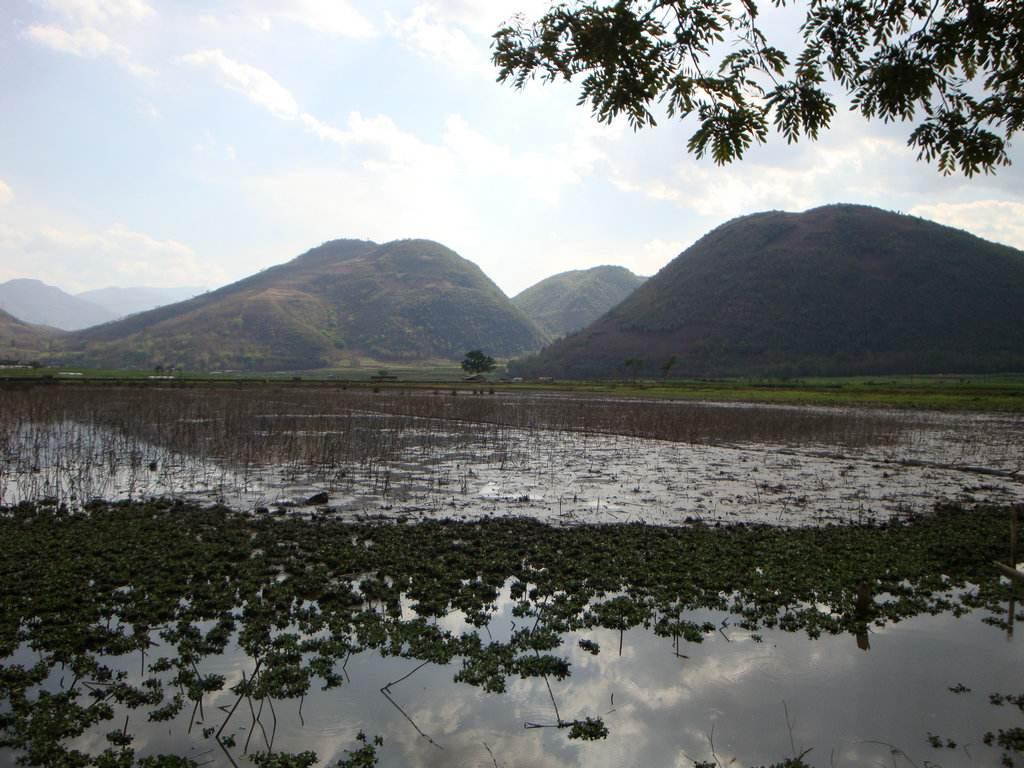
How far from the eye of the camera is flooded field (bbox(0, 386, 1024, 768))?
274 inches

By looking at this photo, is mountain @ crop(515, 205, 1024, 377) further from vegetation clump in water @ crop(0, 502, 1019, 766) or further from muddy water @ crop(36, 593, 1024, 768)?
muddy water @ crop(36, 593, 1024, 768)

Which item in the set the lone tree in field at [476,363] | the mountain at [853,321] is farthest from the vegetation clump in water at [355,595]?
the mountain at [853,321]

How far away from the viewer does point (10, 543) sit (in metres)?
13.0

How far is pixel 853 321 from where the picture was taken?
176 meters

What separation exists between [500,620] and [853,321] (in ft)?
627

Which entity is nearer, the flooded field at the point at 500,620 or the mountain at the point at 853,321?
the flooded field at the point at 500,620

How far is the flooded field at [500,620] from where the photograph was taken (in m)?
6.96

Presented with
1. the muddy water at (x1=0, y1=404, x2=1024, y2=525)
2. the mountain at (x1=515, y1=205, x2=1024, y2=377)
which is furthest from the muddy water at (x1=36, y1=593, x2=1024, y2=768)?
the mountain at (x1=515, y1=205, x2=1024, y2=377)

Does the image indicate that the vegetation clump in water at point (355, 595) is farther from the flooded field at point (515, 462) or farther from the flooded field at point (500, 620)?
the flooded field at point (515, 462)

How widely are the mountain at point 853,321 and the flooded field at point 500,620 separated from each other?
5439 inches

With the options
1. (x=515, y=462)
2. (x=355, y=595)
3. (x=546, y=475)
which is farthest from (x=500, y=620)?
(x=515, y=462)

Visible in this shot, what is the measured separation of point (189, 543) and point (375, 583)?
4795 mm

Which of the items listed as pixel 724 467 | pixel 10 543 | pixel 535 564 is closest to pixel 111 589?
pixel 10 543

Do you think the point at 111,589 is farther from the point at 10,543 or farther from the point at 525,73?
the point at 525,73
